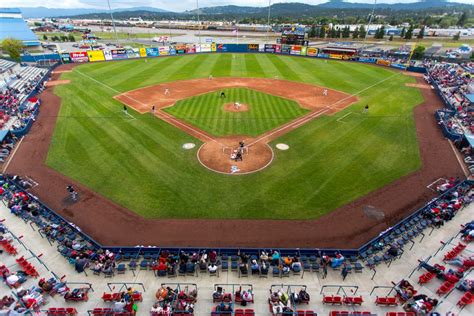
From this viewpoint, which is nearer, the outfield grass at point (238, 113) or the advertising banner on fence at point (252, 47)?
the outfield grass at point (238, 113)

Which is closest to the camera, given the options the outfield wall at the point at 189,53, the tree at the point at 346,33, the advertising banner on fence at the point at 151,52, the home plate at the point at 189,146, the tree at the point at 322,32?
the home plate at the point at 189,146

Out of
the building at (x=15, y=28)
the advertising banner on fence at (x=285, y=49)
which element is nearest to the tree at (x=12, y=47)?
the building at (x=15, y=28)

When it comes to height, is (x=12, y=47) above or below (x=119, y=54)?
above

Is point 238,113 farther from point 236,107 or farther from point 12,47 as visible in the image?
point 12,47

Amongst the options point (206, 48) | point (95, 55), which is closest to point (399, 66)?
point (206, 48)

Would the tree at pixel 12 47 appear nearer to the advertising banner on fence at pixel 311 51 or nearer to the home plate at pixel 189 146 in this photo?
the home plate at pixel 189 146

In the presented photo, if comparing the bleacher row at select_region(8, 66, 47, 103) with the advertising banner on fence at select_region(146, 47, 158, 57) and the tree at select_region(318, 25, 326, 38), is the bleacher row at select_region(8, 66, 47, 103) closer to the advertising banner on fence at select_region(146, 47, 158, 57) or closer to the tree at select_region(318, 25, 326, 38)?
the advertising banner on fence at select_region(146, 47, 158, 57)

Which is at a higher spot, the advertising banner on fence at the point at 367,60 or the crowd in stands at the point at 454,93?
the advertising banner on fence at the point at 367,60
